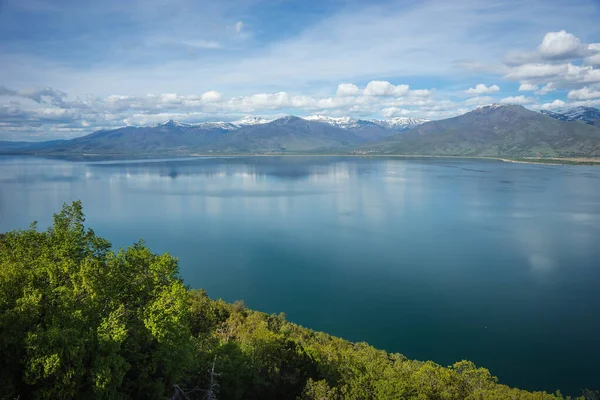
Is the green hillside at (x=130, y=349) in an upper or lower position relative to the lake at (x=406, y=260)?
upper

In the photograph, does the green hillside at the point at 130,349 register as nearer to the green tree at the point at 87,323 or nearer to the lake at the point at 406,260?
the green tree at the point at 87,323

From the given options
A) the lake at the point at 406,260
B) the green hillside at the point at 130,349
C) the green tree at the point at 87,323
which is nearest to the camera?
the green tree at the point at 87,323

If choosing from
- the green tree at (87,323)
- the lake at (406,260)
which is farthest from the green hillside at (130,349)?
the lake at (406,260)

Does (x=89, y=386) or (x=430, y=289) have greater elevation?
(x=89, y=386)

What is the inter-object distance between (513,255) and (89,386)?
157 feet

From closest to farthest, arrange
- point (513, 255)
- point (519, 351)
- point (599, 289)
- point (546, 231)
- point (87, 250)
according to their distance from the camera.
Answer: point (87, 250) → point (519, 351) → point (599, 289) → point (513, 255) → point (546, 231)

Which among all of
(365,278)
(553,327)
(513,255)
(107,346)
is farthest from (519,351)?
(107,346)

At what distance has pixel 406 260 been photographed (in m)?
46.8

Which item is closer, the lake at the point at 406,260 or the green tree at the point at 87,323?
the green tree at the point at 87,323

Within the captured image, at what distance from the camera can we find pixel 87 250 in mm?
15383

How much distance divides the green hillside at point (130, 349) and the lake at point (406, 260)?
12.6 metres

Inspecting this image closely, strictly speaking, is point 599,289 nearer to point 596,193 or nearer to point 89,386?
point 89,386

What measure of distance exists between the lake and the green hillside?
1264 cm

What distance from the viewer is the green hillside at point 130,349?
34.4ft
